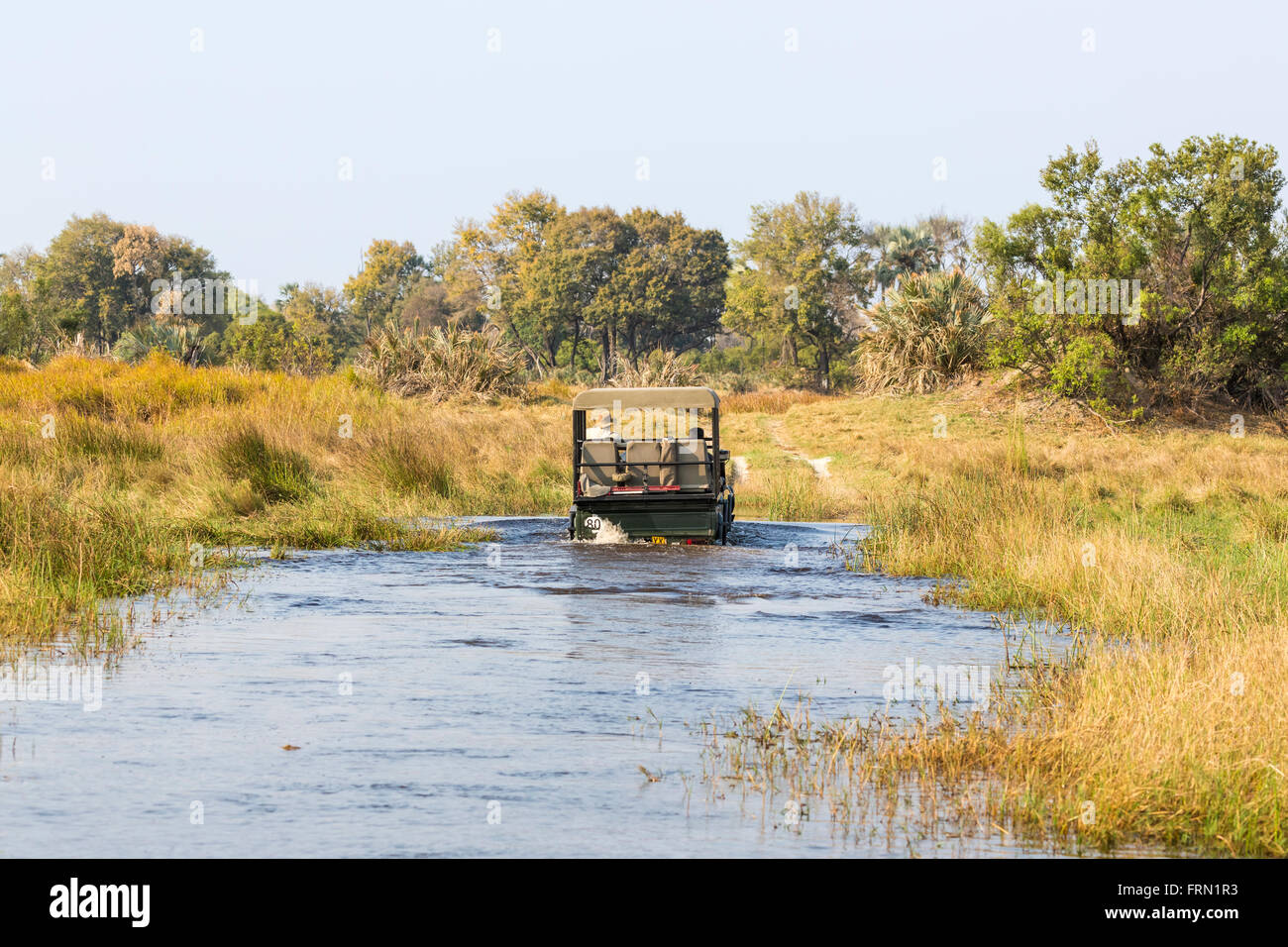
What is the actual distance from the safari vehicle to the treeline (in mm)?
16317

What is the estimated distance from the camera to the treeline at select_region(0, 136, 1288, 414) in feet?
105

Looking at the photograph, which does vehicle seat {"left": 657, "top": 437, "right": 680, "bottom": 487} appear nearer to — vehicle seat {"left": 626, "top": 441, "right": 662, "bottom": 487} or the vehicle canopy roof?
vehicle seat {"left": 626, "top": 441, "right": 662, "bottom": 487}

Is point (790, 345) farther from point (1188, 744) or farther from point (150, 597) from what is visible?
point (1188, 744)

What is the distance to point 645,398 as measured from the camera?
1731cm

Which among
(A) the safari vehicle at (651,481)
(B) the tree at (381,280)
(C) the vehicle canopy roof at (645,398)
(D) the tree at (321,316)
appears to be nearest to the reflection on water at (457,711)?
(A) the safari vehicle at (651,481)

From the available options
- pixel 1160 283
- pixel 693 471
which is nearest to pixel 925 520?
pixel 693 471

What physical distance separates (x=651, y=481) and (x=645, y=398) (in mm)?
1138

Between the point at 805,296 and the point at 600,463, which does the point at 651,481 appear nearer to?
the point at 600,463

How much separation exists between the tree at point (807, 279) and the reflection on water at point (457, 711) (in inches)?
1971

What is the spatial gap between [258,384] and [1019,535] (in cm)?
1883

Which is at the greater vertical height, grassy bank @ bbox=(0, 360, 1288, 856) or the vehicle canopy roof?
the vehicle canopy roof

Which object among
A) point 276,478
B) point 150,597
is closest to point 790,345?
point 276,478

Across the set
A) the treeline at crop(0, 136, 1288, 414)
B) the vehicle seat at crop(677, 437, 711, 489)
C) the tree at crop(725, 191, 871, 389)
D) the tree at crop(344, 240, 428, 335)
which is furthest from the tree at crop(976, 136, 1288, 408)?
the tree at crop(344, 240, 428, 335)

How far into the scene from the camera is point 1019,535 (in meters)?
13.9
